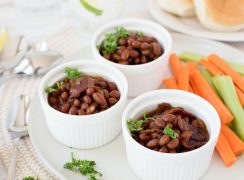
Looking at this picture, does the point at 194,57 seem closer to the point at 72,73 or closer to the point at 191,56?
the point at 191,56

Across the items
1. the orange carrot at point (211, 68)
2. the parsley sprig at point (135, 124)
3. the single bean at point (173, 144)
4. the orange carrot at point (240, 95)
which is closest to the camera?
the single bean at point (173, 144)

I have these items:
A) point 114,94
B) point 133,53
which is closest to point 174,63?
point 133,53

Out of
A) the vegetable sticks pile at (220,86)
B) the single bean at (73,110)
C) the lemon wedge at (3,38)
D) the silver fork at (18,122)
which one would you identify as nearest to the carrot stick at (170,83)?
the vegetable sticks pile at (220,86)

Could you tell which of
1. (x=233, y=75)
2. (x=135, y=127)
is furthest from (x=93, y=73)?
(x=233, y=75)

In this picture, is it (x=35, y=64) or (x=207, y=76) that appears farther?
(x=35, y=64)

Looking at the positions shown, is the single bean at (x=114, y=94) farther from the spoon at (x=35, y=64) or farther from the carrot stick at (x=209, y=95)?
the spoon at (x=35, y=64)

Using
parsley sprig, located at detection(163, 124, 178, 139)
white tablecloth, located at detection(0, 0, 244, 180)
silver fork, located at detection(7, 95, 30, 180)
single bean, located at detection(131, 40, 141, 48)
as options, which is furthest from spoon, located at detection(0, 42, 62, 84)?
parsley sprig, located at detection(163, 124, 178, 139)
